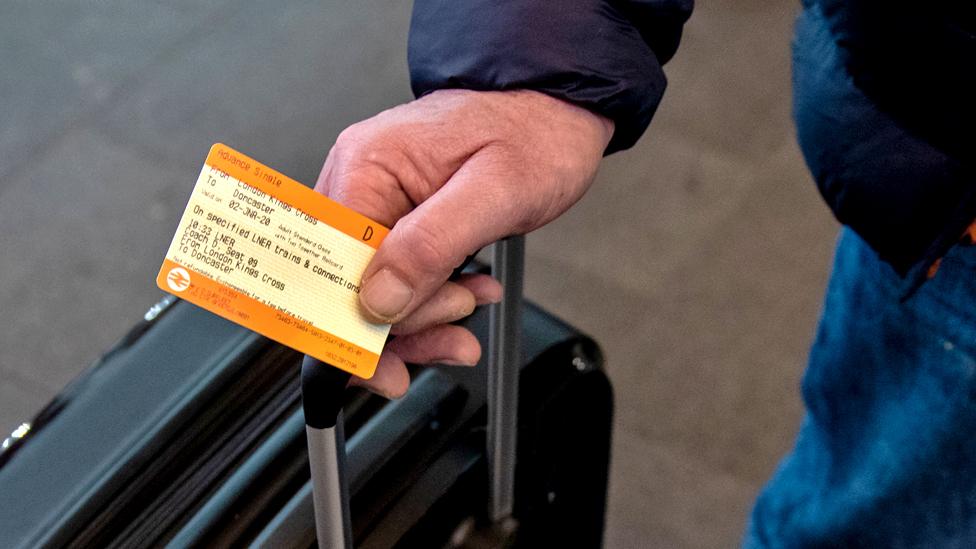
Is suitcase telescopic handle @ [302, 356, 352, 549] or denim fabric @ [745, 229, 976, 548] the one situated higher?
suitcase telescopic handle @ [302, 356, 352, 549]

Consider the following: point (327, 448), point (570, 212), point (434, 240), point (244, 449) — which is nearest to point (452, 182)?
point (434, 240)

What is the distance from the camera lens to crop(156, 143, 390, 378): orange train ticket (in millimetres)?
553

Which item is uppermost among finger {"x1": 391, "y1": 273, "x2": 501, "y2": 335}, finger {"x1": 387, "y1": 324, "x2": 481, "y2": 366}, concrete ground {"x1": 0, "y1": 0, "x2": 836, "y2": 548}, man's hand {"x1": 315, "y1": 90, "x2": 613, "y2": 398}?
man's hand {"x1": 315, "y1": 90, "x2": 613, "y2": 398}

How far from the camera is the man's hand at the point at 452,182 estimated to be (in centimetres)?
62

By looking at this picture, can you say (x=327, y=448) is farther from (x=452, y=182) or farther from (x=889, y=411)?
(x=889, y=411)

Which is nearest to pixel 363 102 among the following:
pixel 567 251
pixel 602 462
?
pixel 567 251

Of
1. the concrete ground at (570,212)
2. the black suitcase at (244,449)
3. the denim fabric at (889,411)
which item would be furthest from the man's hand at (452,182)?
the concrete ground at (570,212)

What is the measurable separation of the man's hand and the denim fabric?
1.18 feet

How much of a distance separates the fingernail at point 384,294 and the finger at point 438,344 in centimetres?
14

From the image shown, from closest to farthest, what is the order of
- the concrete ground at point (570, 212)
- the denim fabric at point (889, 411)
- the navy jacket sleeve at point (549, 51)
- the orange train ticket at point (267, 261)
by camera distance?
the orange train ticket at point (267, 261), the navy jacket sleeve at point (549, 51), the denim fabric at point (889, 411), the concrete ground at point (570, 212)

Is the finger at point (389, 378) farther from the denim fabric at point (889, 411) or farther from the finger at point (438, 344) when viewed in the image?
the denim fabric at point (889, 411)

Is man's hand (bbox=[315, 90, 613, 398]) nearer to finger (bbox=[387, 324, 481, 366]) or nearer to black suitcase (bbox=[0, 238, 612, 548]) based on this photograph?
finger (bbox=[387, 324, 481, 366])

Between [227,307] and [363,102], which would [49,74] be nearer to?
[363,102]

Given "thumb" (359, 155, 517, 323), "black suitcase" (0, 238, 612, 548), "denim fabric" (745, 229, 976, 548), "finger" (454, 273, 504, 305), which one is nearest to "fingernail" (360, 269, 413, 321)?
"thumb" (359, 155, 517, 323)
